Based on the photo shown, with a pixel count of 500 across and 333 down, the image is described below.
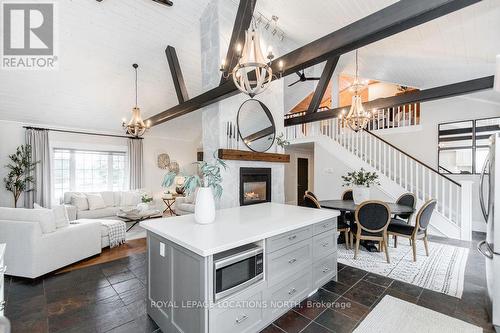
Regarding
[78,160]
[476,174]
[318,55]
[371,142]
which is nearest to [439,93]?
[371,142]

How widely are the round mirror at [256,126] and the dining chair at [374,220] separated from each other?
1.91 meters

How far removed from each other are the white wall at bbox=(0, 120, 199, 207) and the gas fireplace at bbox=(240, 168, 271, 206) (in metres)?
1.00

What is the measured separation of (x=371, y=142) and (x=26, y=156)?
8.49 metres

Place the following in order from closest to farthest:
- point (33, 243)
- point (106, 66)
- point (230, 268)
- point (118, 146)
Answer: point (230, 268), point (33, 243), point (106, 66), point (118, 146)

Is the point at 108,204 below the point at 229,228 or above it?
below

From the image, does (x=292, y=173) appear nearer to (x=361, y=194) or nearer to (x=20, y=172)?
(x=361, y=194)

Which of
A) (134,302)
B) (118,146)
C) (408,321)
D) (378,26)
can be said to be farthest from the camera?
(118,146)

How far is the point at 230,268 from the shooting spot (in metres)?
1.66

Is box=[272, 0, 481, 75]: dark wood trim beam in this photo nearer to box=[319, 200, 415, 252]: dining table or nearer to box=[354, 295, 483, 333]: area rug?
box=[319, 200, 415, 252]: dining table

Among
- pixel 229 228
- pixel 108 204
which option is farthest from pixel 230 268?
pixel 108 204

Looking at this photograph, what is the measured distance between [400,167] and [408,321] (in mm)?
4046

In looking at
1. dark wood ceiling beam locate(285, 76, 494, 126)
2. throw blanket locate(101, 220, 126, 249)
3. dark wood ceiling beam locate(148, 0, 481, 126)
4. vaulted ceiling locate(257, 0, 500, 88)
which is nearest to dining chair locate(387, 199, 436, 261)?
dark wood ceiling beam locate(285, 76, 494, 126)

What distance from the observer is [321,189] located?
679 centimetres

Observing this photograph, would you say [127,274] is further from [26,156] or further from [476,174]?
[476,174]
